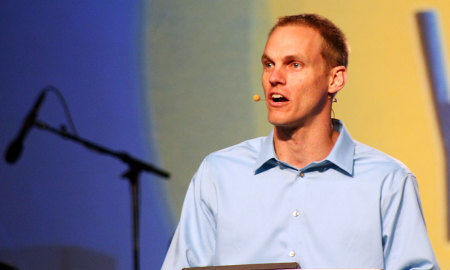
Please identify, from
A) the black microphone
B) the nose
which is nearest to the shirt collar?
the nose

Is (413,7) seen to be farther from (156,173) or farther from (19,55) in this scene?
(19,55)

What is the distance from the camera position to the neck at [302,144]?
2.66 metres

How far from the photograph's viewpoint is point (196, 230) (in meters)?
2.66

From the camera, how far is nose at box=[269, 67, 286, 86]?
2.58 metres

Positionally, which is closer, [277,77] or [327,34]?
[277,77]

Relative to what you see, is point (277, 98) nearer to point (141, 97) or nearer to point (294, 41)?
point (294, 41)

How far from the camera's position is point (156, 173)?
390cm

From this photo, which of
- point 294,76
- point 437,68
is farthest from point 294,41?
point 437,68

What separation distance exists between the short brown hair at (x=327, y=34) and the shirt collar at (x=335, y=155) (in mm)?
280

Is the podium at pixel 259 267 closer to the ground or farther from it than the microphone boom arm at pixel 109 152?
closer to the ground

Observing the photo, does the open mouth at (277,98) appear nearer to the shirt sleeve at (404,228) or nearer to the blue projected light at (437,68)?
the shirt sleeve at (404,228)

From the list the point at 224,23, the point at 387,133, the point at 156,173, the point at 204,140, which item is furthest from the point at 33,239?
the point at 387,133

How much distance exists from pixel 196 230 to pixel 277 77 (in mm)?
667

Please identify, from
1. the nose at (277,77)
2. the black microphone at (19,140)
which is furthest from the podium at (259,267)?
the black microphone at (19,140)
